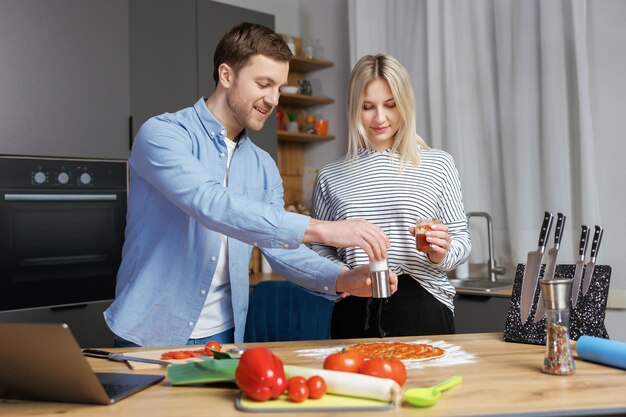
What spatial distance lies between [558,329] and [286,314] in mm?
1387

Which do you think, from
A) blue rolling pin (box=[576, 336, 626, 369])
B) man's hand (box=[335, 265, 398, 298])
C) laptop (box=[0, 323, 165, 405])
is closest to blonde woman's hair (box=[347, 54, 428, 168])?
man's hand (box=[335, 265, 398, 298])

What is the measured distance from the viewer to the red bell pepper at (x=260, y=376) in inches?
49.6

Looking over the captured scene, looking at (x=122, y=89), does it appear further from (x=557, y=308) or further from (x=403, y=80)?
(x=557, y=308)

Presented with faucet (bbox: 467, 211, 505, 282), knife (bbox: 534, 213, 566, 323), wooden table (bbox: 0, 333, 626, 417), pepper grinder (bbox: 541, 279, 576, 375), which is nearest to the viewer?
wooden table (bbox: 0, 333, 626, 417)

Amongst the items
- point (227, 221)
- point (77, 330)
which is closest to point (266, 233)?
point (227, 221)

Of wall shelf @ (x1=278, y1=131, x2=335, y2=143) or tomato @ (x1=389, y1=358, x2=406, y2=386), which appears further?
wall shelf @ (x1=278, y1=131, x2=335, y2=143)

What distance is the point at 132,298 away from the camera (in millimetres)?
1945

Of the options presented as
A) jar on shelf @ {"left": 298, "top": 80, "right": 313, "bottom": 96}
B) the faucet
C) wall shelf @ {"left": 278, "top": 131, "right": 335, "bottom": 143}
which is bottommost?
the faucet

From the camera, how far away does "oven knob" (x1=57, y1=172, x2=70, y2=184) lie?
3.38 metres

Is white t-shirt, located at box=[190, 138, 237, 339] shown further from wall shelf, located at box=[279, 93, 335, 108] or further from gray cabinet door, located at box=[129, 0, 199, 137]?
wall shelf, located at box=[279, 93, 335, 108]

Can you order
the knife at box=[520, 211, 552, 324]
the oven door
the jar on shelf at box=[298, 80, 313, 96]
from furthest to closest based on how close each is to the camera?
the jar on shelf at box=[298, 80, 313, 96] → the oven door → the knife at box=[520, 211, 552, 324]

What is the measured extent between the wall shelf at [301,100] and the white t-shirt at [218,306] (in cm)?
276

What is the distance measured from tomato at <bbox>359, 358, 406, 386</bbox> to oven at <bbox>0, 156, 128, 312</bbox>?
232 cm

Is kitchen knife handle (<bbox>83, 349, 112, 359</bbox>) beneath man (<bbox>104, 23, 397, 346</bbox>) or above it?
beneath
